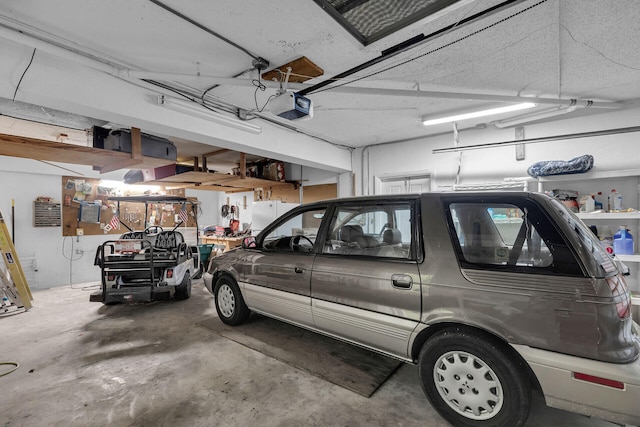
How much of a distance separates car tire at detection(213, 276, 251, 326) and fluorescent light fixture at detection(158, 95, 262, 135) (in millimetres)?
1995

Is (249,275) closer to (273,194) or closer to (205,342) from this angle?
(205,342)

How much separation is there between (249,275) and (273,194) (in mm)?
4436

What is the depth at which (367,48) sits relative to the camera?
1956mm

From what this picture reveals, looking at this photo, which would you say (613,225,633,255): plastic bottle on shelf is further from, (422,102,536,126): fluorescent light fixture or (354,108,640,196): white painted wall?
(422,102,536,126): fluorescent light fixture

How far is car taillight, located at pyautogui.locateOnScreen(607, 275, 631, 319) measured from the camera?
4.55 feet

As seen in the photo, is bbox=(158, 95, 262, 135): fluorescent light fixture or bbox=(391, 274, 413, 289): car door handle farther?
bbox=(158, 95, 262, 135): fluorescent light fixture

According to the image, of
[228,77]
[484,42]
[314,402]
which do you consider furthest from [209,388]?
[484,42]

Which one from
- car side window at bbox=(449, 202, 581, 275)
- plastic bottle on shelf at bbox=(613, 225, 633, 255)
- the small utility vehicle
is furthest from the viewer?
the small utility vehicle

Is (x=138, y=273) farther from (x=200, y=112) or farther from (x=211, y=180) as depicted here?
(x=200, y=112)

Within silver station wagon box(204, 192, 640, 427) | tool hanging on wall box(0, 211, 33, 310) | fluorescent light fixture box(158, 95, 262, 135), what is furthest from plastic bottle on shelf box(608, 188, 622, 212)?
tool hanging on wall box(0, 211, 33, 310)

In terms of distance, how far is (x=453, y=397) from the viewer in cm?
177

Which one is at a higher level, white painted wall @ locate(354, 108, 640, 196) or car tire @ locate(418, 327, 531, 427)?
white painted wall @ locate(354, 108, 640, 196)

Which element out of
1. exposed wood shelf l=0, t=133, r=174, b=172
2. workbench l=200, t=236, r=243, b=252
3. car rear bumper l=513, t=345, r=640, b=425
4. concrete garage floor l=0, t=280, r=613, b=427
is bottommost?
concrete garage floor l=0, t=280, r=613, b=427

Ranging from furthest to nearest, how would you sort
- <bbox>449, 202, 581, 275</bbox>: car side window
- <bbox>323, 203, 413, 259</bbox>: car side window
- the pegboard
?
the pegboard, <bbox>323, 203, 413, 259</bbox>: car side window, <bbox>449, 202, 581, 275</bbox>: car side window
